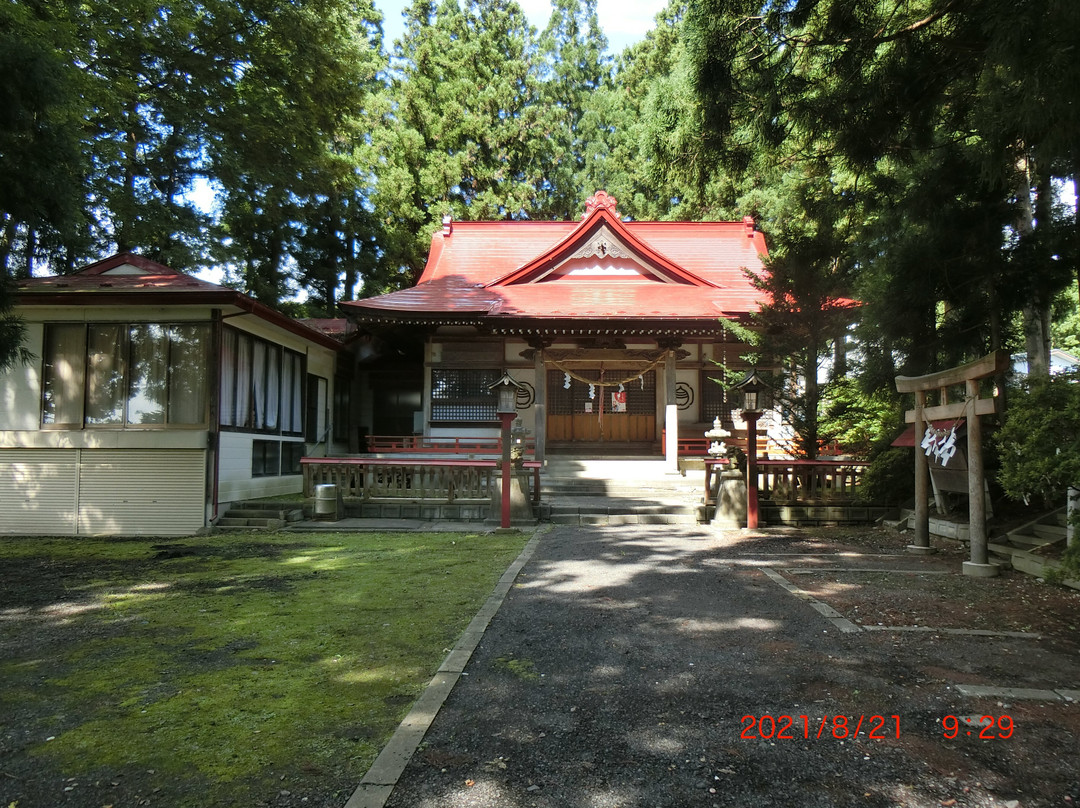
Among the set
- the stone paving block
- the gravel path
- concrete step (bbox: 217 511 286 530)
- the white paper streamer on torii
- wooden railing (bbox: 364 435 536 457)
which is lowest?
concrete step (bbox: 217 511 286 530)

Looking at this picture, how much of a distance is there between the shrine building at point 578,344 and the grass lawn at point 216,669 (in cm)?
723

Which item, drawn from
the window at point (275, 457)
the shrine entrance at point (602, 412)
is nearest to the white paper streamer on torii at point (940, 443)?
the shrine entrance at point (602, 412)

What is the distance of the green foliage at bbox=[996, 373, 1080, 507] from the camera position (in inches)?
196

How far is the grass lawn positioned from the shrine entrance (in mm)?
8609

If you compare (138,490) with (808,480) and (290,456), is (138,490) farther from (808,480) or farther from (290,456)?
(808,480)

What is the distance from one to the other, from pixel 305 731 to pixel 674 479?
10.4 m

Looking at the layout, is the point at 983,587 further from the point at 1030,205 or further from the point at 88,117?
the point at 88,117

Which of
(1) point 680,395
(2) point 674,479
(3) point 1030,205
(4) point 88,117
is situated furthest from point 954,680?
(4) point 88,117

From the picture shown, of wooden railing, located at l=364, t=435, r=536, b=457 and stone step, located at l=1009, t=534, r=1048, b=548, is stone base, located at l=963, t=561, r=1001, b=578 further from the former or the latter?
wooden railing, located at l=364, t=435, r=536, b=457

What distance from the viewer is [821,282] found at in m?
10.8

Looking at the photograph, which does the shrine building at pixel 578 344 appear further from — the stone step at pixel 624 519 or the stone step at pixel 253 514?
the stone step at pixel 253 514

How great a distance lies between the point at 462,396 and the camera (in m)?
14.7

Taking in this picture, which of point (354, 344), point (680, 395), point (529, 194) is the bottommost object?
point (680, 395)

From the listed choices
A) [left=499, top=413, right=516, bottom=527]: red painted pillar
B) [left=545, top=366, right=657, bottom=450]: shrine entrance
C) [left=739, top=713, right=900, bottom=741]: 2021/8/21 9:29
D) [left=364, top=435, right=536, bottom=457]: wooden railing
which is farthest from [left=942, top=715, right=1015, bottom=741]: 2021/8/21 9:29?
[left=545, top=366, right=657, bottom=450]: shrine entrance
